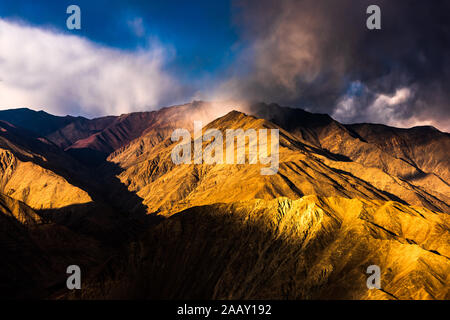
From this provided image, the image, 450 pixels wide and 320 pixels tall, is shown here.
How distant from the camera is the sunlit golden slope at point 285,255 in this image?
74.6 m

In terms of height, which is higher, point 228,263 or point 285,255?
point 285,255

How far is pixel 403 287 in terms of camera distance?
69.1m

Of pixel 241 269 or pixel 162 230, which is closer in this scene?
pixel 241 269

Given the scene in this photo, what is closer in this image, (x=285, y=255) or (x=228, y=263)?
(x=285, y=255)

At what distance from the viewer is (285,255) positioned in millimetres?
89500

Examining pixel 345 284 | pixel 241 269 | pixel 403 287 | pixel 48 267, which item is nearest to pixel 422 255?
pixel 403 287

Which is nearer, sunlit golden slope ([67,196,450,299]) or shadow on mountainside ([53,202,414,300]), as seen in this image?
sunlit golden slope ([67,196,450,299])

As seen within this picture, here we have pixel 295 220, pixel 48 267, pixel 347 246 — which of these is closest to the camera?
pixel 347 246

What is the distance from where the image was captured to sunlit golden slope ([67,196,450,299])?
74625 millimetres

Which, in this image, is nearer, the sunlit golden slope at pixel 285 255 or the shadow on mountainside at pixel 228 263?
the sunlit golden slope at pixel 285 255
